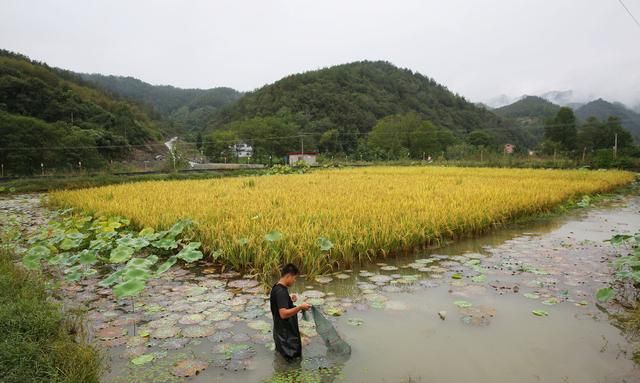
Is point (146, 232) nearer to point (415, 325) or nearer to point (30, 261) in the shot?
point (30, 261)

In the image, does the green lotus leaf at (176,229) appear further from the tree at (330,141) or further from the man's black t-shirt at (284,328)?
the tree at (330,141)

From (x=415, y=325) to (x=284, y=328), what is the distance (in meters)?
1.40

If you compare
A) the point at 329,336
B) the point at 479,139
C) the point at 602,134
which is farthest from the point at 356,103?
the point at 329,336

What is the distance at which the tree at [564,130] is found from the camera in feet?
182

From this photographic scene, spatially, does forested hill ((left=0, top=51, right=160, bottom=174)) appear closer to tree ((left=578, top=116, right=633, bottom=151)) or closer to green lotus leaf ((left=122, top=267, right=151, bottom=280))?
green lotus leaf ((left=122, top=267, right=151, bottom=280))

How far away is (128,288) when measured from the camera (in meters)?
3.66

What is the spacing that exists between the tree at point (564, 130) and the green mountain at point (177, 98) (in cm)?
7005

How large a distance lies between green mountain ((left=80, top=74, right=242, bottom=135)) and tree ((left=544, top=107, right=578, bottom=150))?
70048 millimetres

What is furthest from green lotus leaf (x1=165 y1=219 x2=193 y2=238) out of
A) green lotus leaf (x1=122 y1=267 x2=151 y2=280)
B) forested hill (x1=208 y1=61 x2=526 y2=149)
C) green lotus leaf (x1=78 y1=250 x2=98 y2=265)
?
forested hill (x1=208 y1=61 x2=526 y2=149)

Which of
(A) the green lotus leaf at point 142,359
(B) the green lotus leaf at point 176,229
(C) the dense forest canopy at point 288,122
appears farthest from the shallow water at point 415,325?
(C) the dense forest canopy at point 288,122

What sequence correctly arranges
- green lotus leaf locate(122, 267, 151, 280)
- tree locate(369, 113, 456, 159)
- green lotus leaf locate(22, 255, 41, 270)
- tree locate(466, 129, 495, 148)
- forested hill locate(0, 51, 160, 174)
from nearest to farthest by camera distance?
green lotus leaf locate(122, 267, 151, 280)
green lotus leaf locate(22, 255, 41, 270)
forested hill locate(0, 51, 160, 174)
tree locate(369, 113, 456, 159)
tree locate(466, 129, 495, 148)

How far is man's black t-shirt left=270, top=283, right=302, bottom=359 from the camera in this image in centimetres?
309

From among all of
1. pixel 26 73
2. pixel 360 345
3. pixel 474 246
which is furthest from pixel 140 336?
pixel 26 73

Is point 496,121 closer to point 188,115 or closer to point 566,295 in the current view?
point 188,115
